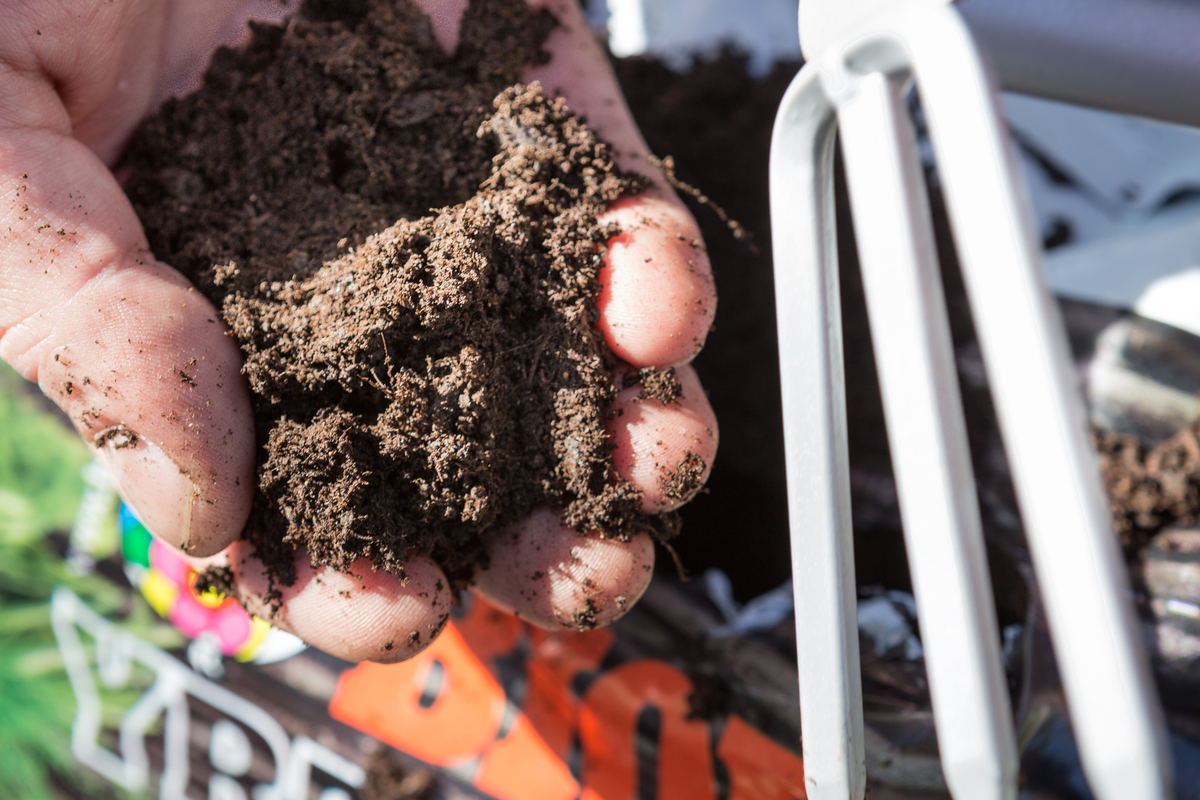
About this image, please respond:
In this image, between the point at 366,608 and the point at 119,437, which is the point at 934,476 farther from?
the point at 119,437

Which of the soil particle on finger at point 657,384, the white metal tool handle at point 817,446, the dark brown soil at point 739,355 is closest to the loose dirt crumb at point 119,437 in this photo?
the soil particle on finger at point 657,384

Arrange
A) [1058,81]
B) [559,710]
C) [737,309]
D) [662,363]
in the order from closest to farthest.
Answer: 1. [1058,81]
2. [662,363]
3. [559,710]
4. [737,309]

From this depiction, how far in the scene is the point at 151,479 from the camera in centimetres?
72

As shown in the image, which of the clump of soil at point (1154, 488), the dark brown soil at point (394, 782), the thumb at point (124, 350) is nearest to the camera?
the thumb at point (124, 350)

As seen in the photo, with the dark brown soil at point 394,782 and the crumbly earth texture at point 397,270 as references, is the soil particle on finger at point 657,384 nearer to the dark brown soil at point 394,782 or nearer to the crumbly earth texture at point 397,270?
the crumbly earth texture at point 397,270

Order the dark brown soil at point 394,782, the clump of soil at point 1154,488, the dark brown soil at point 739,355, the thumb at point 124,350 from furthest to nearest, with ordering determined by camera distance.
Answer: the dark brown soil at point 739,355
the dark brown soil at point 394,782
the clump of soil at point 1154,488
the thumb at point 124,350

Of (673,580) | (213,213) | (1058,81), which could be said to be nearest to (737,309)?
(673,580)

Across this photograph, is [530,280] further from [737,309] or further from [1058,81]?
[737,309]

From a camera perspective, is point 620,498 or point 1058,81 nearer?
point 1058,81

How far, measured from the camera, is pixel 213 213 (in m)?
0.81

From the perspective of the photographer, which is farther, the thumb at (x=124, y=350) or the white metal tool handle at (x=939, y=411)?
the thumb at (x=124, y=350)

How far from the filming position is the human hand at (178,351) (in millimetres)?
707

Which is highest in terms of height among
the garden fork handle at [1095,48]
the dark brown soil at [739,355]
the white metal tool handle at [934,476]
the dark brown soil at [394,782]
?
the garden fork handle at [1095,48]

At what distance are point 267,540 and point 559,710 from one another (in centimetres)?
59
